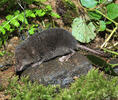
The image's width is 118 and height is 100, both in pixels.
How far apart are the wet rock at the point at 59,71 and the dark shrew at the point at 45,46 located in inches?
6.5

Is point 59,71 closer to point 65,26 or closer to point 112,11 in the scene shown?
point 65,26

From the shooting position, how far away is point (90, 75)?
3410mm

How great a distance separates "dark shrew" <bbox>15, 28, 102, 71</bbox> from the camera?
12.3 ft

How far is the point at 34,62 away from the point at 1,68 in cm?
67

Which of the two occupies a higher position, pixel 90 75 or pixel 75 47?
pixel 75 47

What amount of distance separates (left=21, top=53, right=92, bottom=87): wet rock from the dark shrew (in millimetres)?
166

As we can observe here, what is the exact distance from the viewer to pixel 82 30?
4297mm

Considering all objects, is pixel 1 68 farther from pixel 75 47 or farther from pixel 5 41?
pixel 75 47

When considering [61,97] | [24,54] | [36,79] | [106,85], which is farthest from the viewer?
[24,54]

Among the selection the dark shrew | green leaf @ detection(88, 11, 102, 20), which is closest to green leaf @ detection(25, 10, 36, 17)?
the dark shrew

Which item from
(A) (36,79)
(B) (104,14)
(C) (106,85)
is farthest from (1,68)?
(B) (104,14)

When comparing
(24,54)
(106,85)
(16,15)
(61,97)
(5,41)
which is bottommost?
(106,85)

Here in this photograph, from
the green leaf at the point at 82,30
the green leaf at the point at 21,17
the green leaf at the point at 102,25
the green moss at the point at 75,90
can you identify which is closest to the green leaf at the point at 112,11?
the green leaf at the point at 102,25

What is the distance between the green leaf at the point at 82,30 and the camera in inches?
168
